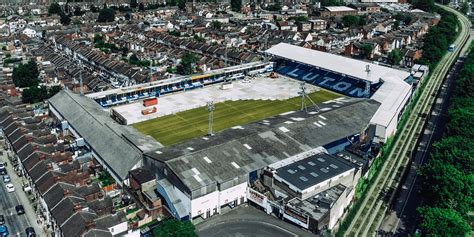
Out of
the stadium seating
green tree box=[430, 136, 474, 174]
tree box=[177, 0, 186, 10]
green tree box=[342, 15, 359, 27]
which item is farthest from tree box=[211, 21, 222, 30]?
green tree box=[430, 136, 474, 174]

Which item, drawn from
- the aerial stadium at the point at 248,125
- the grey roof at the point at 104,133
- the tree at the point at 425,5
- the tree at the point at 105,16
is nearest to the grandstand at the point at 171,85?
the aerial stadium at the point at 248,125

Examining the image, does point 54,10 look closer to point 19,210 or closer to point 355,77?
point 355,77

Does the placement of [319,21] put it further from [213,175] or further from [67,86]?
[213,175]

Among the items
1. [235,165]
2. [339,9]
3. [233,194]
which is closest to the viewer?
[233,194]

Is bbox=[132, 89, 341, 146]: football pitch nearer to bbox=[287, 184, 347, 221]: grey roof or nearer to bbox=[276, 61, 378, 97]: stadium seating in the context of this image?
bbox=[276, 61, 378, 97]: stadium seating

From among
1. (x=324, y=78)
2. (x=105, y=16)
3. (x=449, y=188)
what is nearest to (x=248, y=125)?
(x=449, y=188)

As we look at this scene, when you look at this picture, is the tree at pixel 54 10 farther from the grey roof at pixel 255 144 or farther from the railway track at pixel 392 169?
the railway track at pixel 392 169

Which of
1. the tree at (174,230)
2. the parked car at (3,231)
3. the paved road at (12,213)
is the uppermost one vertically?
the tree at (174,230)
